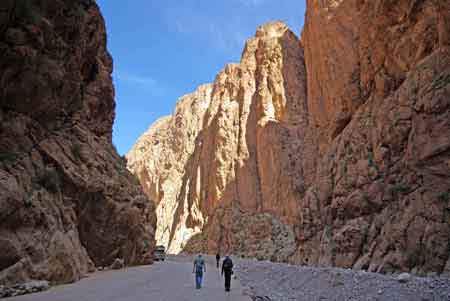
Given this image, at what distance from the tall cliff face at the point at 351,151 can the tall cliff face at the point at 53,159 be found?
11.8 meters

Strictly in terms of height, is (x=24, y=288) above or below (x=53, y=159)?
below

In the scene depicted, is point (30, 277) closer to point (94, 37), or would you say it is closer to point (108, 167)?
point (108, 167)

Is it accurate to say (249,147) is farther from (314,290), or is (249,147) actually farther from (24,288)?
(24,288)

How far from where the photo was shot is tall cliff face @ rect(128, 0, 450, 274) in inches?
568

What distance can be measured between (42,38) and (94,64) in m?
9.05

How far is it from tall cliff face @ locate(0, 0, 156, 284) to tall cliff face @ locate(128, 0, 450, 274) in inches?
464

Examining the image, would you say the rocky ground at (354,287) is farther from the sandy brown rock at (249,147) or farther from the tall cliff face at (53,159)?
the sandy brown rock at (249,147)

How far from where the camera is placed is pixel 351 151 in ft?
68.9

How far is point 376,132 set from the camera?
19000 millimetres

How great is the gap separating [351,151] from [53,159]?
1538 cm

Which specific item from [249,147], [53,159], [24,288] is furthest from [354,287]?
[249,147]

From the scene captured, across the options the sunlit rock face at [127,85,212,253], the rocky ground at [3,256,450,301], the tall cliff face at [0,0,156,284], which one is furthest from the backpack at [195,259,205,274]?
the sunlit rock face at [127,85,212,253]

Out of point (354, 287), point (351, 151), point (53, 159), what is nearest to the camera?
point (354, 287)

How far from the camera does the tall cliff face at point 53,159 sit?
11891mm
